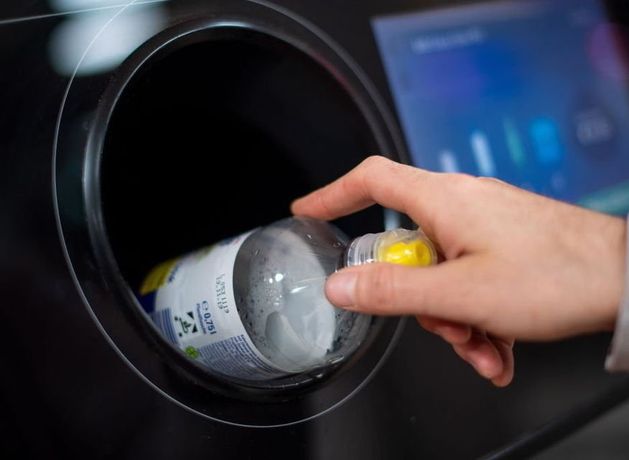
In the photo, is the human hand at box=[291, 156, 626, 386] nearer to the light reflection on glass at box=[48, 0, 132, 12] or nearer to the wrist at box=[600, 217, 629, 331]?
the wrist at box=[600, 217, 629, 331]

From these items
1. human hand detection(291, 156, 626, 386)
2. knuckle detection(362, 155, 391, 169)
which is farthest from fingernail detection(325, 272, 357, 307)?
knuckle detection(362, 155, 391, 169)

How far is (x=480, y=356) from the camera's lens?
566 mm

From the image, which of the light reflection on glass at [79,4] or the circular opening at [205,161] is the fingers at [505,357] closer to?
the circular opening at [205,161]

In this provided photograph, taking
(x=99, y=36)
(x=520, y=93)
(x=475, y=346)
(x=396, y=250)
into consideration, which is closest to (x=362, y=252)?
(x=396, y=250)

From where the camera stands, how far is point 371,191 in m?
0.58

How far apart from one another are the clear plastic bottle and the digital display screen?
0.20m

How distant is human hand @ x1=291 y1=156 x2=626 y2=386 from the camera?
1.53 ft

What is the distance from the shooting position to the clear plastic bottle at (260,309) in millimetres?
556

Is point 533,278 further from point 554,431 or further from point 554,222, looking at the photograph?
point 554,431

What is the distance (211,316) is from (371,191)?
17 centimetres

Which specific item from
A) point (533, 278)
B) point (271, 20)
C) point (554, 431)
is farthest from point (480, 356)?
point (271, 20)

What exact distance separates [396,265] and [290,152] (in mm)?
304

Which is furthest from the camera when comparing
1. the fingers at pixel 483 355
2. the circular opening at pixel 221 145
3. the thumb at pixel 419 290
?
the circular opening at pixel 221 145

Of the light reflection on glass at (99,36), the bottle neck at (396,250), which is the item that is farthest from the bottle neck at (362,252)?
the light reflection on glass at (99,36)
